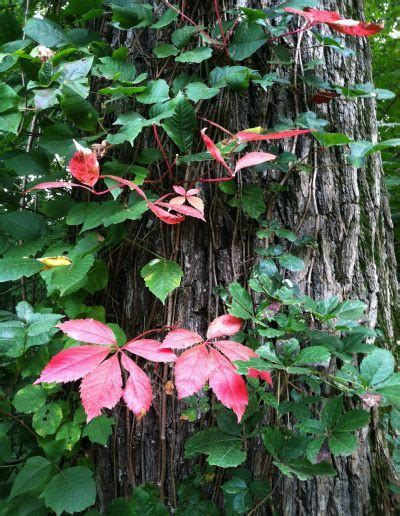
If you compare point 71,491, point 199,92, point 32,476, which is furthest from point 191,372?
point 199,92

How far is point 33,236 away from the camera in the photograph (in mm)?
1214

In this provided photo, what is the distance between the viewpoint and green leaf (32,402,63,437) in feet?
3.43

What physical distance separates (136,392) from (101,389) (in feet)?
0.25

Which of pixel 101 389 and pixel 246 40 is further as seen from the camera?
pixel 246 40

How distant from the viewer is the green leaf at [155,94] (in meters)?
1.07

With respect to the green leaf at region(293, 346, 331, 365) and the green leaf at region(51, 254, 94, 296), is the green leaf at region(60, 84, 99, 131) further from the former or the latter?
the green leaf at region(293, 346, 331, 365)

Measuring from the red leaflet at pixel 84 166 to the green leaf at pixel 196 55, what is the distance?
426 millimetres

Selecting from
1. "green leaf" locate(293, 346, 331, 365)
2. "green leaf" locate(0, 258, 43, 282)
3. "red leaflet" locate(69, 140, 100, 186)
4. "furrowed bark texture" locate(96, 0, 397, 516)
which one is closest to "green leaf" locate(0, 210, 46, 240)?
"green leaf" locate(0, 258, 43, 282)

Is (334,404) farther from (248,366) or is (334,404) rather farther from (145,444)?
(145,444)

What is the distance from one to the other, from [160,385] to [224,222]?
1.62 feet

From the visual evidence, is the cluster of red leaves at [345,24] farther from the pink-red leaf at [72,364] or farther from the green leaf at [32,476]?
the green leaf at [32,476]

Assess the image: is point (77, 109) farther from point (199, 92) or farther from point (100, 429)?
point (100, 429)

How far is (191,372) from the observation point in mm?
786

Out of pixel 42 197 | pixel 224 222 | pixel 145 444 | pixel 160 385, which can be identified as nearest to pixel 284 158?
pixel 224 222
